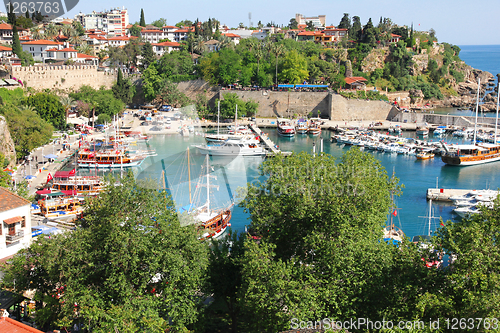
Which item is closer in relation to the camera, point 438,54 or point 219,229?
point 219,229

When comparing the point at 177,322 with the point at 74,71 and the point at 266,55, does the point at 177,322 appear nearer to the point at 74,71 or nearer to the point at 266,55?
the point at 74,71

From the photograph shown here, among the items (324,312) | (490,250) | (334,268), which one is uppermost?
(490,250)

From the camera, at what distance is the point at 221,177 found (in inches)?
1110

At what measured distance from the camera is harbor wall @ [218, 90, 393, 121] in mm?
49250

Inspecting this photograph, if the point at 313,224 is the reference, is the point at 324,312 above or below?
below

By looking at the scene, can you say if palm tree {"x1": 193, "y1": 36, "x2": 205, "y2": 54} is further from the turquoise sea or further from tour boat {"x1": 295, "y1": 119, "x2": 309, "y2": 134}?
the turquoise sea

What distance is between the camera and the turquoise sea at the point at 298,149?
2289 cm

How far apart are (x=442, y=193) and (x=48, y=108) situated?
28.2 meters

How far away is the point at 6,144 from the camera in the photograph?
25.5 metres

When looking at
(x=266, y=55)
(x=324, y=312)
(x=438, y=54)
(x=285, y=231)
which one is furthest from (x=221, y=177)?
(x=438, y=54)

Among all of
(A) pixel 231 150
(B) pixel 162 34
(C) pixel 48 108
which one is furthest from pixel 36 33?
(A) pixel 231 150

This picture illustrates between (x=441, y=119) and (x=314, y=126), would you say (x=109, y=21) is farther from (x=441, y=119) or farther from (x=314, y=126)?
(x=441, y=119)

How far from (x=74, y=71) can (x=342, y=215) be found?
41284 mm

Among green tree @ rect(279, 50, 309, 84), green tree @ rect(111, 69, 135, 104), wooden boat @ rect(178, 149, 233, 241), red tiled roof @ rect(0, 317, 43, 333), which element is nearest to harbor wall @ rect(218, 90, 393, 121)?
green tree @ rect(279, 50, 309, 84)
